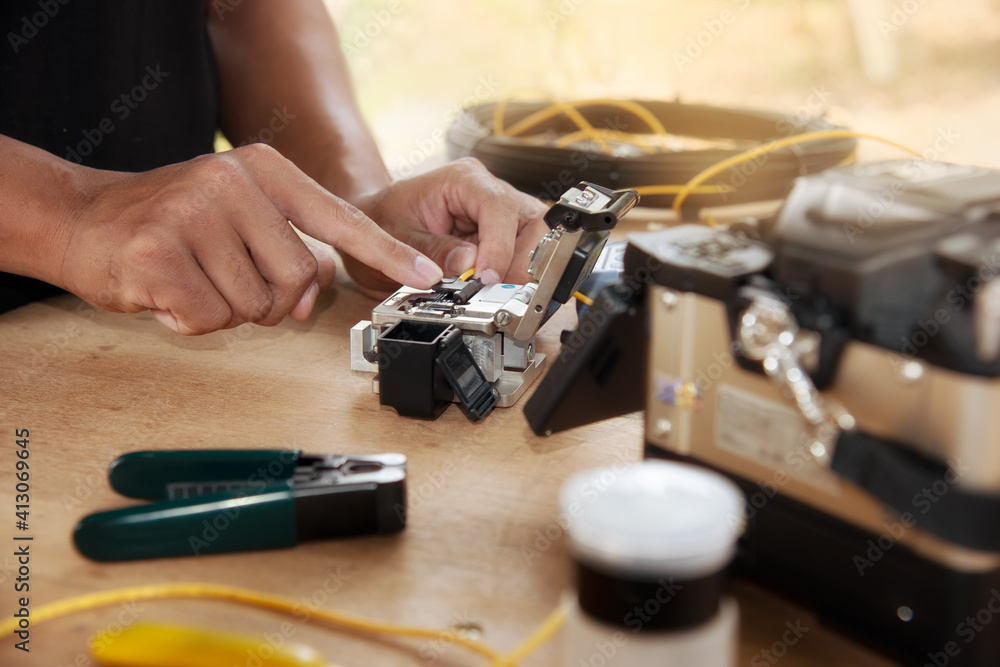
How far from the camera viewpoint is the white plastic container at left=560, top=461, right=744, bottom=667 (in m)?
0.33

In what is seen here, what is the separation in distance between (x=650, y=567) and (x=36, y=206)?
77cm

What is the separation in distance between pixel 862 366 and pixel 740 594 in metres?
0.19

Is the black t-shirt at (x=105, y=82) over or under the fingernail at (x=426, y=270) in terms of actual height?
over

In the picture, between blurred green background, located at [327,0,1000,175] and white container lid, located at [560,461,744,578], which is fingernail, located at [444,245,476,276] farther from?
blurred green background, located at [327,0,1000,175]

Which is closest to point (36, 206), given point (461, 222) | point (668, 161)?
point (461, 222)

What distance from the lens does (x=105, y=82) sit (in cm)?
121

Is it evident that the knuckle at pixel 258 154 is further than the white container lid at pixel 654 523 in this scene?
Yes

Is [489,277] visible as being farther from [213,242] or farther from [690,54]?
[690,54]

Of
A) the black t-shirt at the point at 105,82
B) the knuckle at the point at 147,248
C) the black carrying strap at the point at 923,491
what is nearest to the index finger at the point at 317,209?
the knuckle at the point at 147,248

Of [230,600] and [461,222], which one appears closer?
[230,600]

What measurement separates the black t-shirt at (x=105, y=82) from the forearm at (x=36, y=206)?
0.20 m

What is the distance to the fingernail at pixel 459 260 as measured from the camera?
3.41 feet

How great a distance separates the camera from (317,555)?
0.58 m

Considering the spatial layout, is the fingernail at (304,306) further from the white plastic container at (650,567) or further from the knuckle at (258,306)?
the white plastic container at (650,567)
